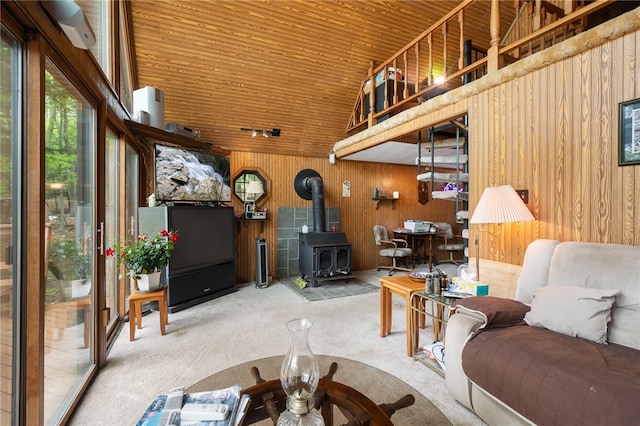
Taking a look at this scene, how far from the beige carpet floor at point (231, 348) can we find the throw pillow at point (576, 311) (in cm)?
69

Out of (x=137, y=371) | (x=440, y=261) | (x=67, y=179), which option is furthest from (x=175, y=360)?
(x=440, y=261)

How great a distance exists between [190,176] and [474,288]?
345cm

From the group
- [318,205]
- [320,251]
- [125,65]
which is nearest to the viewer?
[125,65]

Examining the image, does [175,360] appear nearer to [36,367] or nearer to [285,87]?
[36,367]

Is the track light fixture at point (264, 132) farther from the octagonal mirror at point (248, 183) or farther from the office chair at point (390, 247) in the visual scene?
the office chair at point (390, 247)

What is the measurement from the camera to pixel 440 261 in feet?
21.7

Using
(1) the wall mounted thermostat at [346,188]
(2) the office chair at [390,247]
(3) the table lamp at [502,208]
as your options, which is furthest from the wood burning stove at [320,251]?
(3) the table lamp at [502,208]

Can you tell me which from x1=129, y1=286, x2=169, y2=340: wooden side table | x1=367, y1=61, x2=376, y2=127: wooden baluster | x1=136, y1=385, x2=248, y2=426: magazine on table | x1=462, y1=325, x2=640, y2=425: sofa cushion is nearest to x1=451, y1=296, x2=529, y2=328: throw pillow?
x1=462, y1=325, x2=640, y2=425: sofa cushion

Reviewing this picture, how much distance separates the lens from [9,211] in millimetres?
1229

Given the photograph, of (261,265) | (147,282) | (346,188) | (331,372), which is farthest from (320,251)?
(331,372)

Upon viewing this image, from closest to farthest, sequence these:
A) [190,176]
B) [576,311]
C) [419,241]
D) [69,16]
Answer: [69,16] < [576,311] < [190,176] < [419,241]

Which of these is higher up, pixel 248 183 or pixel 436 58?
pixel 436 58

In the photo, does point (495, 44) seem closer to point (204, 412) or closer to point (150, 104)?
point (204, 412)

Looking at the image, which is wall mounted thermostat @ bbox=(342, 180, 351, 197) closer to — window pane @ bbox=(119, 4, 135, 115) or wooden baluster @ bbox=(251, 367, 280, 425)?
window pane @ bbox=(119, 4, 135, 115)
